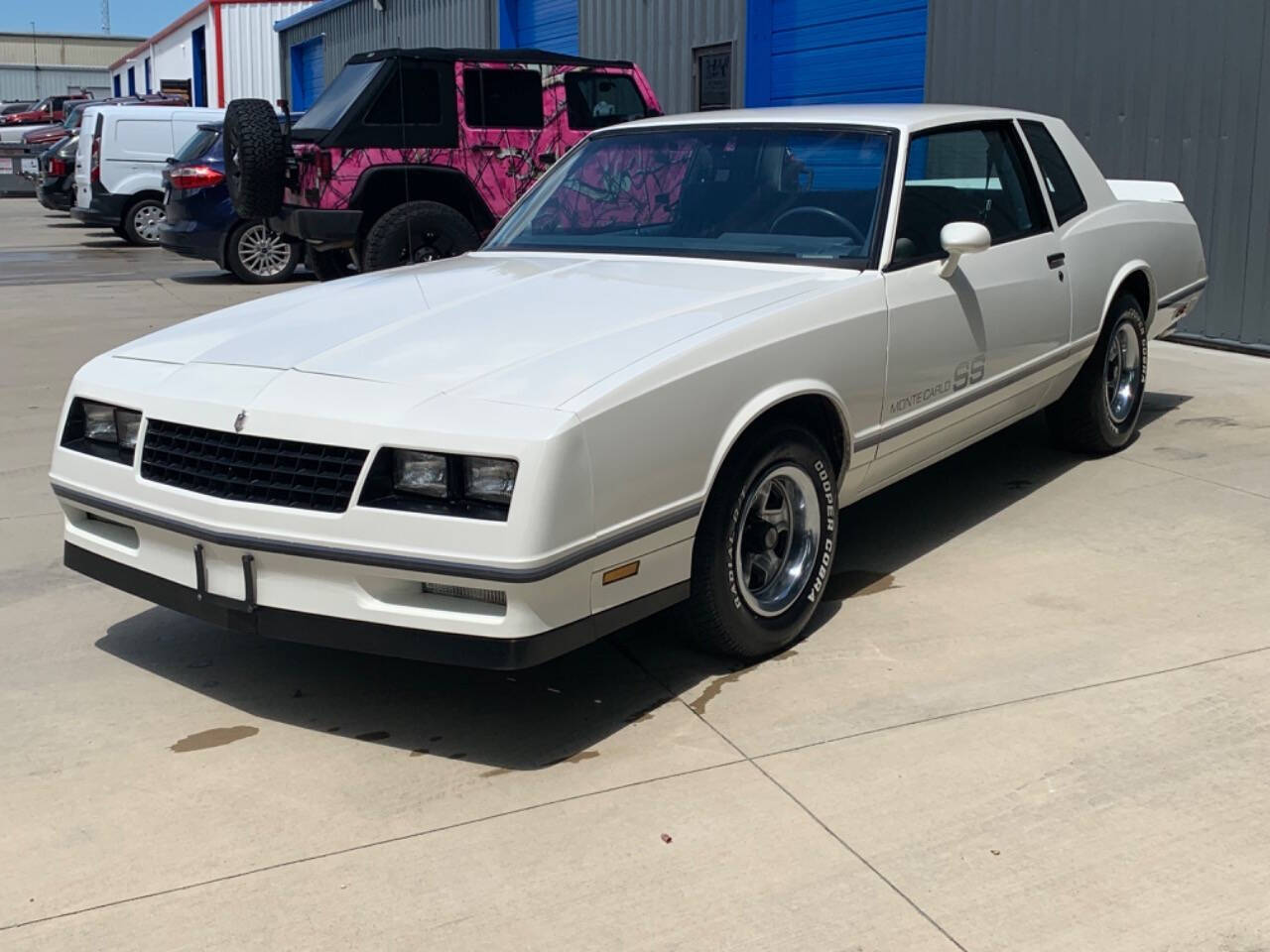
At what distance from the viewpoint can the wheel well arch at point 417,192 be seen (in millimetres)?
10781

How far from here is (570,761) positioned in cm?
358

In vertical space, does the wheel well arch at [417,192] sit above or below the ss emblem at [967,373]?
above

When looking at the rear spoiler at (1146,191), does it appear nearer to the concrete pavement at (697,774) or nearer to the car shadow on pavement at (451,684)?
the concrete pavement at (697,774)

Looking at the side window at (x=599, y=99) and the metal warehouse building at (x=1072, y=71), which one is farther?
the side window at (x=599, y=99)

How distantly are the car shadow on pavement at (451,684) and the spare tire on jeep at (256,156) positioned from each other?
6569mm

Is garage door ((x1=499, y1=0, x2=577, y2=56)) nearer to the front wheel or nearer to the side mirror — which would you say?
the side mirror

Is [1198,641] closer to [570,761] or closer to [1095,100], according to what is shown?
[570,761]

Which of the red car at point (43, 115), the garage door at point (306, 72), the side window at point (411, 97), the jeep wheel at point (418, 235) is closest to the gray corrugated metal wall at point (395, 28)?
the garage door at point (306, 72)

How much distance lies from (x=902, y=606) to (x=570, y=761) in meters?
1.51

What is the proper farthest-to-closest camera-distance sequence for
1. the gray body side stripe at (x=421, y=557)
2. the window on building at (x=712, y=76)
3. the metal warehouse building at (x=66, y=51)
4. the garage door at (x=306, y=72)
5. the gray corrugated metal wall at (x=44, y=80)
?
the metal warehouse building at (x=66, y=51)
the gray corrugated metal wall at (x=44, y=80)
the garage door at (x=306, y=72)
the window on building at (x=712, y=76)
the gray body side stripe at (x=421, y=557)

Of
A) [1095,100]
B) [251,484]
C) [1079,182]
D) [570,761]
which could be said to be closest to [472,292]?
[251,484]

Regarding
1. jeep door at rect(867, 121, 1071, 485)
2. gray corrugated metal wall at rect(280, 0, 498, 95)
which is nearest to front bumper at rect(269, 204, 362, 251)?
jeep door at rect(867, 121, 1071, 485)

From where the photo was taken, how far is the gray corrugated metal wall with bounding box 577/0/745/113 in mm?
13758

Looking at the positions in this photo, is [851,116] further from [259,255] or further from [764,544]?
[259,255]
